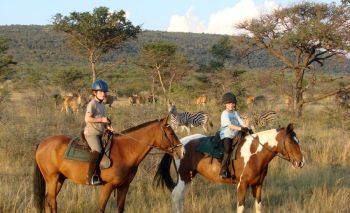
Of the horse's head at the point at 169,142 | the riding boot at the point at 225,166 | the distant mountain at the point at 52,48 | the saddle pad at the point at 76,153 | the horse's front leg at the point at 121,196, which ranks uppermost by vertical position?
the distant mountain at the point at 52,48

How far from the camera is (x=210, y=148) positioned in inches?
307

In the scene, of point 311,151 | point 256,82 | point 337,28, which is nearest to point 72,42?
point 256,82

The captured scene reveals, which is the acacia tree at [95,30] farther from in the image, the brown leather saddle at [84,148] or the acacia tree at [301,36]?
the brown leather saddle at [84,148]

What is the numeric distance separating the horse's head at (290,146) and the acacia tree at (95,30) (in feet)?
68.5

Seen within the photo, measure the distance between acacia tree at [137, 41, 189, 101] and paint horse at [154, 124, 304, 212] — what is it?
25620 millimetres

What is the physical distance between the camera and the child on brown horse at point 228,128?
24.4 feet

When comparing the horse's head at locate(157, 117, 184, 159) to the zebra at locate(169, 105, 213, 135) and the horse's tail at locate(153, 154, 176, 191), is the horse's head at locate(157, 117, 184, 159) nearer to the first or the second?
the horse's tail at locate(153, 154, 176, 191)

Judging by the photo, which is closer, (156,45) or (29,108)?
(29,108)

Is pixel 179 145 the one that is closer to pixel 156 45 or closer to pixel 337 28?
pixel 337 28

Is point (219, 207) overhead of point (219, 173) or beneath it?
beneath

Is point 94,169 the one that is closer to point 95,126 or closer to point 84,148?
point 84,148

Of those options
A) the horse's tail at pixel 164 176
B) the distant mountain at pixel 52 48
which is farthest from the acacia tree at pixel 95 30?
the distant mountain at pixel 52 48

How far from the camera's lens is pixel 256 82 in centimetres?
2258

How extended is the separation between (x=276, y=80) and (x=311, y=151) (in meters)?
10.4
